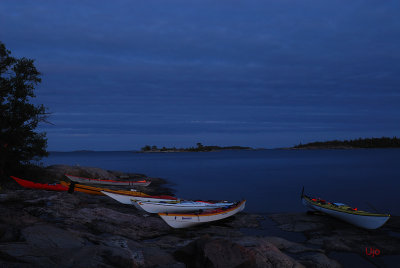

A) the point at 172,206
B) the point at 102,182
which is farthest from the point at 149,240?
the point at 102,182

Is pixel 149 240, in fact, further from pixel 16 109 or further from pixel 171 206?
pixel 16 109

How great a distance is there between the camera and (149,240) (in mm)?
14297

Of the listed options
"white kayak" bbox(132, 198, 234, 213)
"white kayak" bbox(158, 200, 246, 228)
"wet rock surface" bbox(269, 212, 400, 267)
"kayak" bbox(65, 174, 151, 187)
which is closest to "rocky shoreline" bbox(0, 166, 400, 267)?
"wet rock surface" bbox(269, 212, 400, 267)

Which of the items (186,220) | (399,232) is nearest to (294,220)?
(399,232)

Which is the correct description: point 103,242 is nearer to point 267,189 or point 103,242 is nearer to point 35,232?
point 35,232

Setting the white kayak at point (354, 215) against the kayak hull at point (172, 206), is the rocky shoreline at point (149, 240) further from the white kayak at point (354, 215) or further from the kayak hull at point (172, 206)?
the kayak hull at point (172, 206)

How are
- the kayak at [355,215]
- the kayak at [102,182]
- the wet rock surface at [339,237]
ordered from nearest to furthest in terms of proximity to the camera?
the wet rock surface at [339,237] → the kayak at [355,215] → the kayak at [102,182]

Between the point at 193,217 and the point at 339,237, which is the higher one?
the point at 193,217

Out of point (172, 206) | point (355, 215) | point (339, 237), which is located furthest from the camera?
point (172, 206)

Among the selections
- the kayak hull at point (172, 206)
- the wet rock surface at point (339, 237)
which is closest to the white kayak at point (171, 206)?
the kayak hull at point (172, 206)

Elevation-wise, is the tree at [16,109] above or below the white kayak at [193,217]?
above

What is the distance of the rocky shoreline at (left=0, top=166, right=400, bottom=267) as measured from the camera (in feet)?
30.0

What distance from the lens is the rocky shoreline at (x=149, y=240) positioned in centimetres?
913

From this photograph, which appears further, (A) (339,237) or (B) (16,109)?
(B) (16,109)
